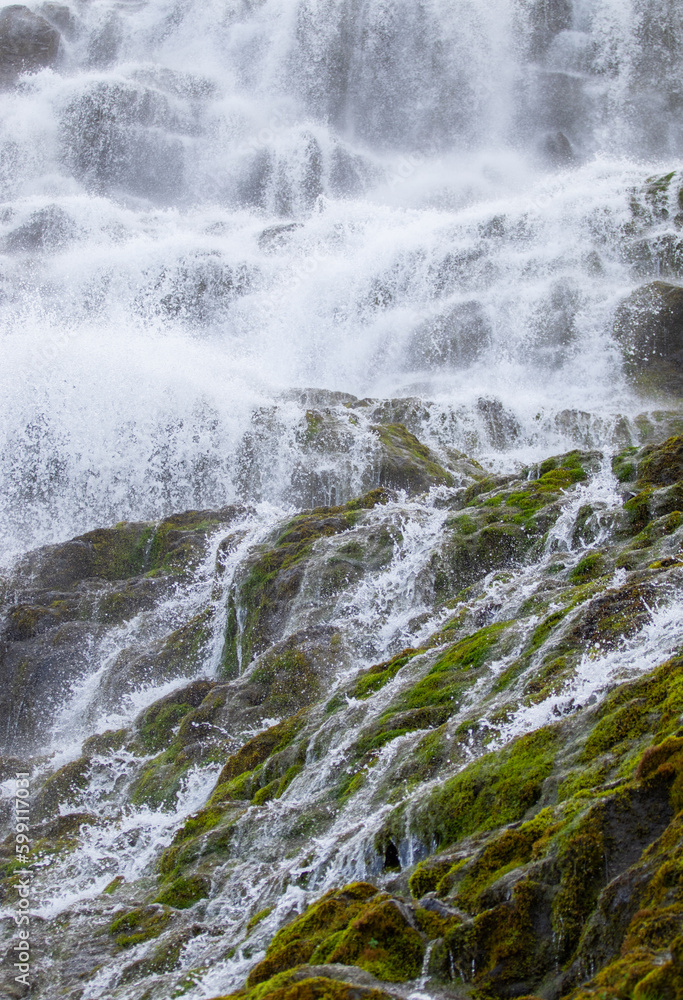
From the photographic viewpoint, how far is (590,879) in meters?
4.63

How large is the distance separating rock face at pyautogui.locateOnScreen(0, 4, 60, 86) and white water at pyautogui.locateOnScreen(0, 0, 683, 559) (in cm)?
106

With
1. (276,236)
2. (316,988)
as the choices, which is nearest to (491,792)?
(316,988)

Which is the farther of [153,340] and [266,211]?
[266,211]

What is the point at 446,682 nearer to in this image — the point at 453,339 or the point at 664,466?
the point at 664,466

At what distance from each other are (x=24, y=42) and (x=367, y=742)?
5697 centimetres

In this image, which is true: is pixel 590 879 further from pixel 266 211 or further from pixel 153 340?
pixel 266 211

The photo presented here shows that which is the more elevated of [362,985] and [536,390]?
[536,390]

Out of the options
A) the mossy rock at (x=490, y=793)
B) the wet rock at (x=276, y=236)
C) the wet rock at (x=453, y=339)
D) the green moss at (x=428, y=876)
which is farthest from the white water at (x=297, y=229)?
the green moss at (x=428, y=876)

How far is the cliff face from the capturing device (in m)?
4.73

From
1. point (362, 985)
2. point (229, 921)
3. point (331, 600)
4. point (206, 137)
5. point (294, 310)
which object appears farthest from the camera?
point (206, 137)

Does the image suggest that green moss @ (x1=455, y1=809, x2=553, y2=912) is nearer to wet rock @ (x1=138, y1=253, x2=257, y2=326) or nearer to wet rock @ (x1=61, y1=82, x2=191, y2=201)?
wet rock @ (x1=138, y1=253, x2=257, y2=326)

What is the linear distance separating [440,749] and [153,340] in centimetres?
2253

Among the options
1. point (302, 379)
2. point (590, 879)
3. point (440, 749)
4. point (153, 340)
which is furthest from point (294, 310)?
point (590, 879)

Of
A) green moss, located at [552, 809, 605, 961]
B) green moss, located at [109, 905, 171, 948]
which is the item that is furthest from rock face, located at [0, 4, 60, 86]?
green moss, located at [552, 809, 605, 961]
